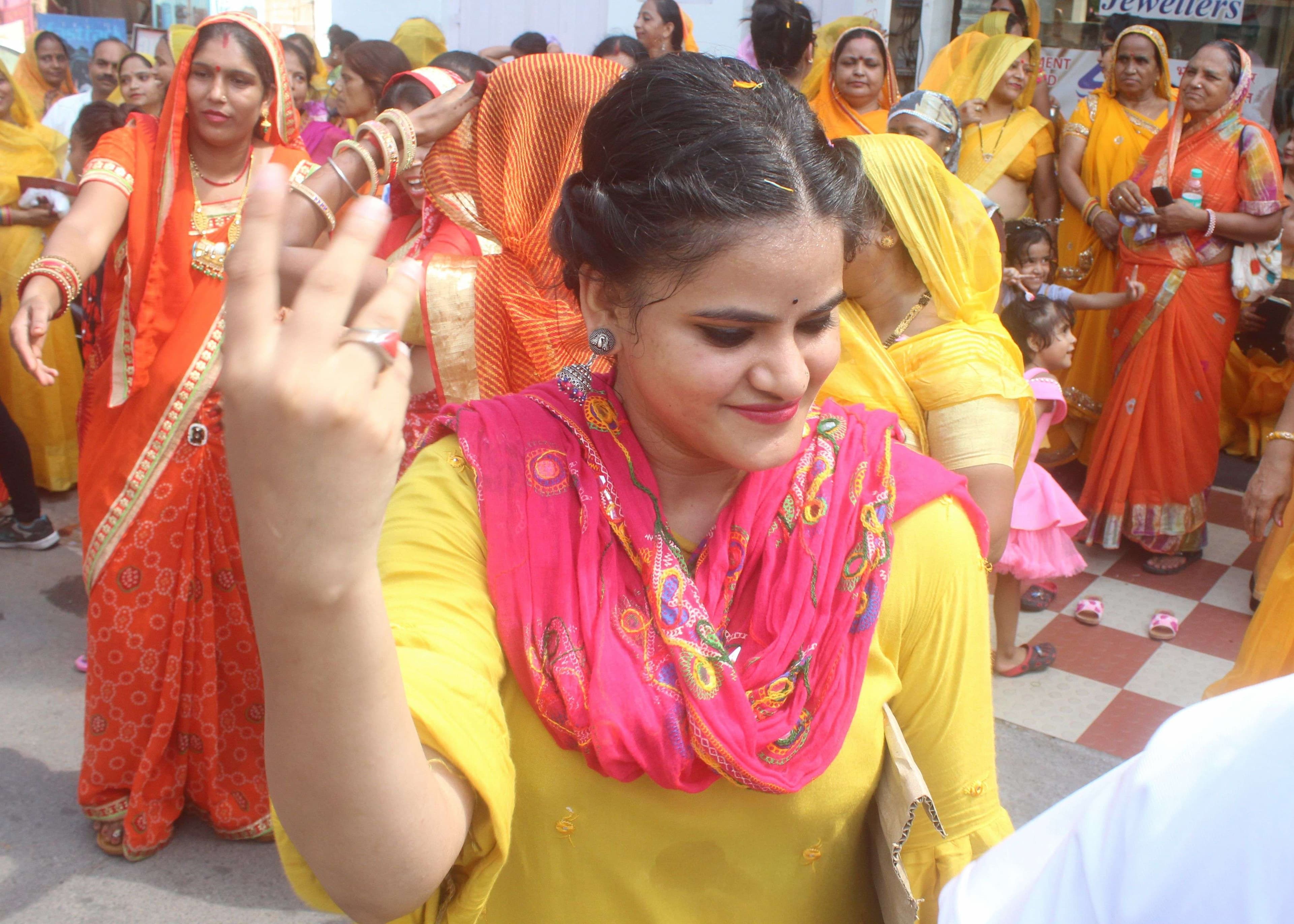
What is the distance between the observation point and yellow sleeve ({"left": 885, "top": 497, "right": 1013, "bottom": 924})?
1.17 metres

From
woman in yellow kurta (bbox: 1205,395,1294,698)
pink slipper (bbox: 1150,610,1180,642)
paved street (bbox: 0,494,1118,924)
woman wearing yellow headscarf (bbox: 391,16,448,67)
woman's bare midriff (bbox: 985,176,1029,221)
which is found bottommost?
pink slipper (bbox: 1150,610,1180,642)

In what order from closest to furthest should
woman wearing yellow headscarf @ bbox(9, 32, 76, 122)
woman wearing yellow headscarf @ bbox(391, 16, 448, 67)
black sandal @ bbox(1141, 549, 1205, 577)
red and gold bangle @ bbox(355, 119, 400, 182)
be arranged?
red and gold bangle @ bbox(355, 119, 400, 182)
black sandal @ bbox(1141, 549, 1205, 577)
woman wearing yellow headscarf @ bbox(391, 16, 448, 67)
woman wearing yellow headscarf @ bbox(9, 32, 76, 122)

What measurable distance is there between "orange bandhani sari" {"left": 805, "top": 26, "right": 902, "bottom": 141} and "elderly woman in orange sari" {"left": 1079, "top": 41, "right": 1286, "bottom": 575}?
3.83 feet

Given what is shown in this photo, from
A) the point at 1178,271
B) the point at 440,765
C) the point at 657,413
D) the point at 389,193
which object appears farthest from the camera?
the point at 1178,271

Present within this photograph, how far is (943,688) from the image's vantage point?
1.18 metres

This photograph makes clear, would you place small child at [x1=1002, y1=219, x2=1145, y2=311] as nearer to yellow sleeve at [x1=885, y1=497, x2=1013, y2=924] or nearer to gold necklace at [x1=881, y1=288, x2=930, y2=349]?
gold necklace at [x1=881, y1=288, x2=930, y2=349]

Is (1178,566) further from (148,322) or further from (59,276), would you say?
(59,276)

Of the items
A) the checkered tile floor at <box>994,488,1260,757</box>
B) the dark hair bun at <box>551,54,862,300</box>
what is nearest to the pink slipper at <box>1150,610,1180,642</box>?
the checkered tile floor at <box>994,488,1260,757</box>

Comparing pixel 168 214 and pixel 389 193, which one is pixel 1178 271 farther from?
pixel 168 214

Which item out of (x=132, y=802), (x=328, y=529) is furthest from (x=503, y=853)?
(x=132, y=802)

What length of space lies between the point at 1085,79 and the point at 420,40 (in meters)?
4.14

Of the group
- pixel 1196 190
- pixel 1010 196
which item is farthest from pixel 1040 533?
pixel 1010 196

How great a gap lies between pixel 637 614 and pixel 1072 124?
16.4 ft

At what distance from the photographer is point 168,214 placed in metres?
2.51
